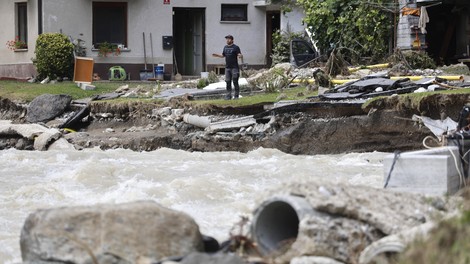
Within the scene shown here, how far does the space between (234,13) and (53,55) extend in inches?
286

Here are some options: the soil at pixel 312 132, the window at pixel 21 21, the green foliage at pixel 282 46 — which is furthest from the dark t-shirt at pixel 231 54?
the window at pixel 21 21

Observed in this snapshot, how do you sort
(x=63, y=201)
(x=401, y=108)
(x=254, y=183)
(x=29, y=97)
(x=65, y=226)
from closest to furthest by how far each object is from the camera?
(x=65, y=226)
(x=63, y=201)
(x=254, y=183)
(x=401, y=108)
(x=29, y=97)

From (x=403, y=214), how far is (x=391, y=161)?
1.46 metres

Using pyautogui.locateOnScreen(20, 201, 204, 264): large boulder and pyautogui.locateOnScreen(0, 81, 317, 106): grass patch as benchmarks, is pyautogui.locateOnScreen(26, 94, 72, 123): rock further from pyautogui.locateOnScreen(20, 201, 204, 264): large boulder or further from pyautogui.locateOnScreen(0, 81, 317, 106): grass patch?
pyautogui.locateOnScreen(20, 201, 204, 264): large boulder

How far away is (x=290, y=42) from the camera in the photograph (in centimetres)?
3181

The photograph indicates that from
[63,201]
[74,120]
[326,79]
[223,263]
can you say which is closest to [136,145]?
[74,120]

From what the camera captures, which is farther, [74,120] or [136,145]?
[74,120]

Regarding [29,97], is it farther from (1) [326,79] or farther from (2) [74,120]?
(1) [326,79]

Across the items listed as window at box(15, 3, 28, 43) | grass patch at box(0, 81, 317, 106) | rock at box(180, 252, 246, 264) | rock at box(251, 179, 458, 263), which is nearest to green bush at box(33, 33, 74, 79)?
grass patch at box(0, 81, 317, 106)

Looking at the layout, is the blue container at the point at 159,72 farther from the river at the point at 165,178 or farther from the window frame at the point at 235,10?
the river at the point at 165,178

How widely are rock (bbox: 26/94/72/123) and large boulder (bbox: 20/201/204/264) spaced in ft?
55.8

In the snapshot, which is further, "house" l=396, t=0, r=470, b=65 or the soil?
"house" l=396, t=0, r=470, b=65

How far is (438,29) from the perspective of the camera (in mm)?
30359

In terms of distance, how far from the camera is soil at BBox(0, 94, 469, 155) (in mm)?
18828
